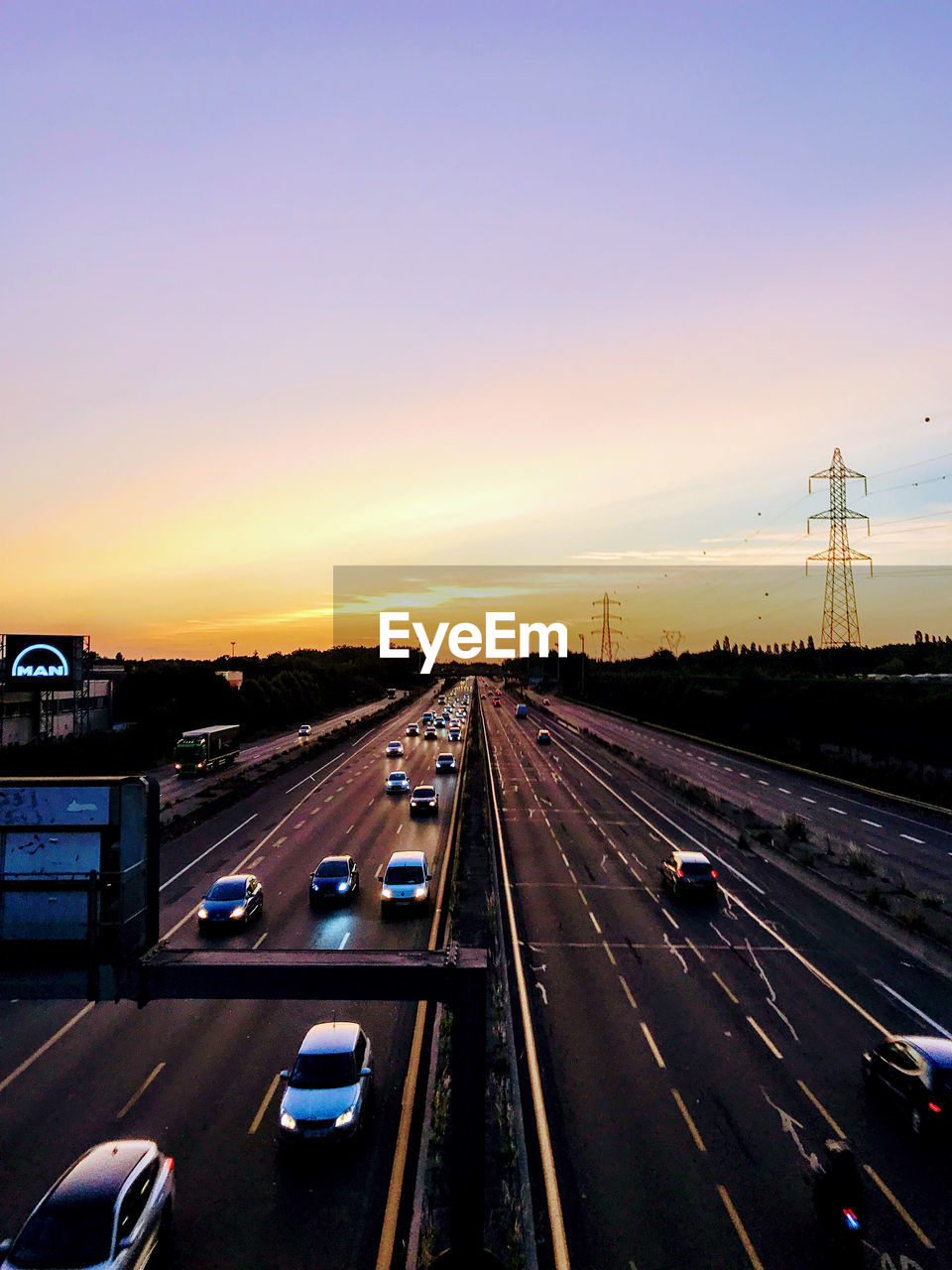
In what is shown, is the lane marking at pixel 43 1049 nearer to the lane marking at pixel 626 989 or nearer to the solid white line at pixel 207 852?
the solid white line at pixel 207 852

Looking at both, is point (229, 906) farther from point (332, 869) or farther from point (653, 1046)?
point (653, 1046)

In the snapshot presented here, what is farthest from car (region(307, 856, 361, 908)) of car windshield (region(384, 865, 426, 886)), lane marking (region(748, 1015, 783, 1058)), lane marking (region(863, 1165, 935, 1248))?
lane marking (region(863, 1165, 935, 1248))

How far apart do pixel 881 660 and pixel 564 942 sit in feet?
515

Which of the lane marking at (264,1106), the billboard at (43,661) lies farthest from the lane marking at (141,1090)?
the billboard at (43,661)

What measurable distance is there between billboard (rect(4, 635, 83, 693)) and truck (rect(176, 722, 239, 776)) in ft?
49.2

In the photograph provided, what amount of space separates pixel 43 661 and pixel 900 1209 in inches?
2859

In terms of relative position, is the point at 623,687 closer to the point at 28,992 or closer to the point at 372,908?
the point at 372,908

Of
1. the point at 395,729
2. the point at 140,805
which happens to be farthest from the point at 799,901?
the point at 395,729

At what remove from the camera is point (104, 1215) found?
32.2 ft

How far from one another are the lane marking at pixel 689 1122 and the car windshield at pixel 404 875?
42.8ft

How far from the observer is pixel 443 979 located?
921 centimetres

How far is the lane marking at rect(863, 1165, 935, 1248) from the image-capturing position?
1141 centimetres

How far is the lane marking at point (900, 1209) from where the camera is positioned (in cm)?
1141

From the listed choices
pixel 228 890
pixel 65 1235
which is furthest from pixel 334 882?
pixel 65 1235
